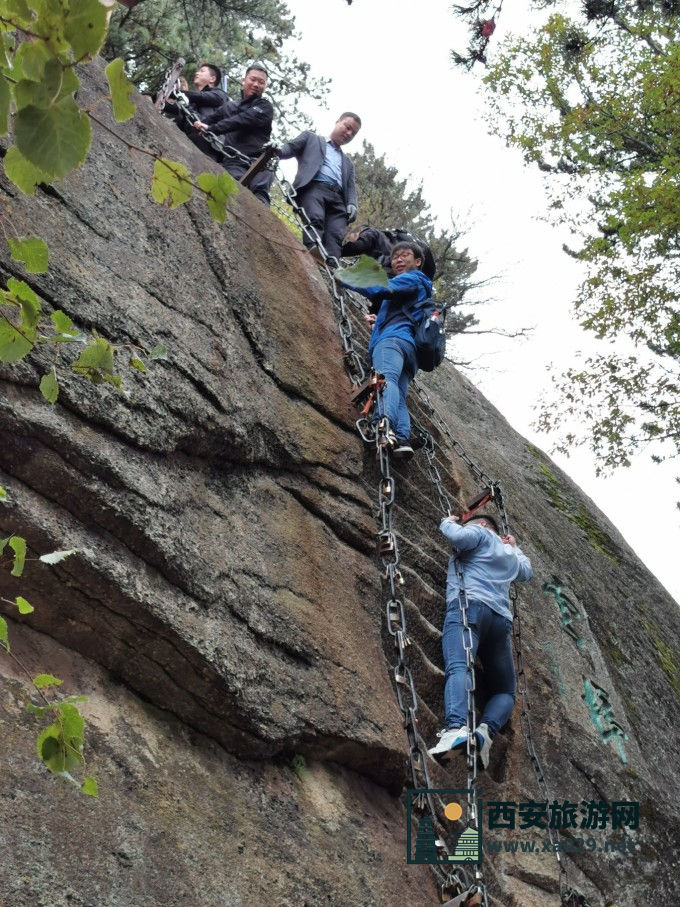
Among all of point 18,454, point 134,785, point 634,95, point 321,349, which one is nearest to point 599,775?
point 321,349

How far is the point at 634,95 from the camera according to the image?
14.4m

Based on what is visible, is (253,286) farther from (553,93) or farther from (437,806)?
(553,93)

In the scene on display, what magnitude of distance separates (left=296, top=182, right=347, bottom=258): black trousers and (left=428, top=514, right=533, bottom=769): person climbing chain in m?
3.64

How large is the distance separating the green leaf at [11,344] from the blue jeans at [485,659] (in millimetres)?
3528

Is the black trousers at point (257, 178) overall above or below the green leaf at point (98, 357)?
above

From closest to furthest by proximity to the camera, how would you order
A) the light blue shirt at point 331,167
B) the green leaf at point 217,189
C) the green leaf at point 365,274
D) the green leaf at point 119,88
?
the green leaf at point 119,88, the green leaf at point 365,274, the green leaf at point 217,189, the light blue shirt at point 331,167

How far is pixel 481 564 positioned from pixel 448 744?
4.82ft

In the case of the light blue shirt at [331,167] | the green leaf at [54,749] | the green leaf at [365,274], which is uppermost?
the light blue shirt at [331,167]

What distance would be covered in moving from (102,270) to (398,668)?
2635 mm

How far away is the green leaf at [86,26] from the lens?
6.13 feet

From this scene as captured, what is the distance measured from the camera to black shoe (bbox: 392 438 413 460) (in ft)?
21.7

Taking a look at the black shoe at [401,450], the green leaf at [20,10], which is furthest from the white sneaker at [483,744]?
the green leaf at [20,10]

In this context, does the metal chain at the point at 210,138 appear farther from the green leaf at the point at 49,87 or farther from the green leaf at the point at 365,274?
the green leaf at the point at 49,87

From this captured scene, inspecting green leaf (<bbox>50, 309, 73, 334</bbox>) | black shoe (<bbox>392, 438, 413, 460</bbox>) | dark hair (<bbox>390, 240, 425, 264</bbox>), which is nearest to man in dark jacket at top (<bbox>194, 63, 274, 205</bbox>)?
dark hair (<bbox>390, 240, 425, 264</bbox>)
